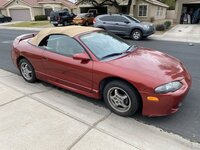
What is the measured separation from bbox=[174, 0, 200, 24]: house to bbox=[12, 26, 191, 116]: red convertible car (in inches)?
932

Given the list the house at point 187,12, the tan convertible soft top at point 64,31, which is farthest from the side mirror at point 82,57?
the house at point 187,12

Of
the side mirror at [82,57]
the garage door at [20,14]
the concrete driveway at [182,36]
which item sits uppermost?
the garage door at [20,14]

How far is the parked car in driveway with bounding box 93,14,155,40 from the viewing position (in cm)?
1269

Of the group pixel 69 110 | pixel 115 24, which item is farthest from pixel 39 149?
pixel 115 24

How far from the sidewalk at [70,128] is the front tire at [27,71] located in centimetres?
73

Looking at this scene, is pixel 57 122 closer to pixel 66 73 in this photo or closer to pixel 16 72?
pixel 66 73

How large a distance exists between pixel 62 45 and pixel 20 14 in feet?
121

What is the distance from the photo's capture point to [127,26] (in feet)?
42.8

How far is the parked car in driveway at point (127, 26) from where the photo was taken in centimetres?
1269

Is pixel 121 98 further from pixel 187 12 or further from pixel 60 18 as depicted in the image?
pixel 187 12

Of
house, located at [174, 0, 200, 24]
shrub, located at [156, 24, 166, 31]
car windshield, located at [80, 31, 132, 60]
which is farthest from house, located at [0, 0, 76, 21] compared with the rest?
car windshield, located at [80, 31, 132, 60]

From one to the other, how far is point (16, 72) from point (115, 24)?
904 centimetres

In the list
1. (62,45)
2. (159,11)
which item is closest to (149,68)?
(62,45)

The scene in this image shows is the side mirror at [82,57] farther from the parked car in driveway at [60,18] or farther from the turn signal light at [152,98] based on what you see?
the parked car in driveway at [60,18]
